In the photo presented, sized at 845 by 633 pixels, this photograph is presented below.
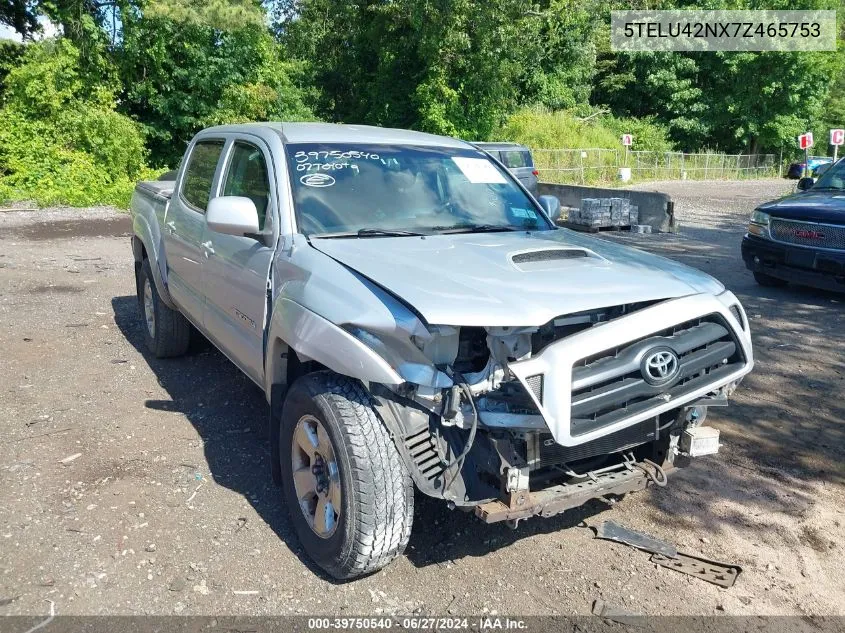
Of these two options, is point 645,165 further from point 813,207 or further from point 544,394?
point 544,394

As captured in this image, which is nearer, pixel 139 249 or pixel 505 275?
pixel 505 275

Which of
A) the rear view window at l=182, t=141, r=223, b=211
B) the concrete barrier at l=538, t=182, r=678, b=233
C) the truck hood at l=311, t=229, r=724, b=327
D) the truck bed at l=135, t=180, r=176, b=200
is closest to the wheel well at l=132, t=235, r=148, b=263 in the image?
the truck bed at l=135, t=180, r=176, b=200

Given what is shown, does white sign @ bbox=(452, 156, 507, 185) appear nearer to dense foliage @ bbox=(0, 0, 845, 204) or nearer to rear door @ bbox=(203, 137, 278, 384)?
rear door @ bbox=(203, 137, 278, 384)

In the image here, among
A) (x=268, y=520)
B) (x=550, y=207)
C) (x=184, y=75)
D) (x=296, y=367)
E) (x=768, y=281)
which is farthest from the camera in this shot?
(x=184, y=75)

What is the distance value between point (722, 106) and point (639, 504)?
48766 millimetres

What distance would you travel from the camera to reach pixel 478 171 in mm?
4707

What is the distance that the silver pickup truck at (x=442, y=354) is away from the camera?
2893 millimetres

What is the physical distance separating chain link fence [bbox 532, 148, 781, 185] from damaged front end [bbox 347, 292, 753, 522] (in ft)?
98.4

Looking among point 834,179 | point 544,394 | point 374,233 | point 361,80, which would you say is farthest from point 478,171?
point 361,80

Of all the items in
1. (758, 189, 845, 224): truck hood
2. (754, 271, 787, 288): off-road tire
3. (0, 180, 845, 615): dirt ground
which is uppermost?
(758, 189, 845, 224): truck hood

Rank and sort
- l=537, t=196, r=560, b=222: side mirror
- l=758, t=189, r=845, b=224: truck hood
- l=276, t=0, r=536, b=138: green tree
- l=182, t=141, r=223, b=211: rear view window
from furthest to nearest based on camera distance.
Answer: l=276, t=0, r=536, b=138: green tree, l=758, t=189, r=845, b=224: truck hood, l=182, t=141, r=223, b=211: rear view window, l=537, t=196, r=560, b=222: side mirror

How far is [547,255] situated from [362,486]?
1.38m

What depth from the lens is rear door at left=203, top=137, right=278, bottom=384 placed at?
3.95 meters

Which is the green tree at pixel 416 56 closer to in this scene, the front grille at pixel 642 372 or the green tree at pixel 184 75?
the green tree at pixel 184 75
